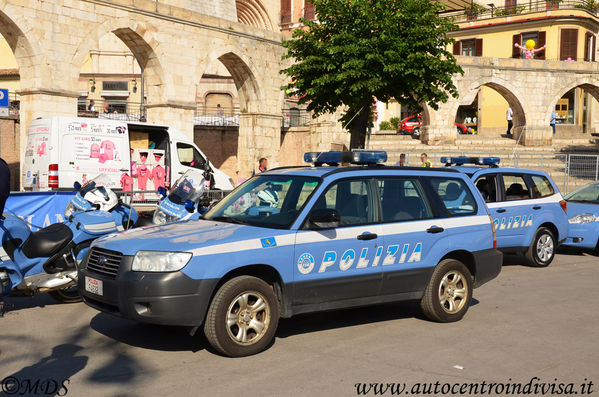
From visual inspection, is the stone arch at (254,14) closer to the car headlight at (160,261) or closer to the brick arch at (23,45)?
the brick arch at (23,45)

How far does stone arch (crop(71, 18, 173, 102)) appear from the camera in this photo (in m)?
22.4

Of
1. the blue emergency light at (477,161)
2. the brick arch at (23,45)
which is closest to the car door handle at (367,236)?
the blue emergency light at (477,161)

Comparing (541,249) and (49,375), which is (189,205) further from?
(541,249)

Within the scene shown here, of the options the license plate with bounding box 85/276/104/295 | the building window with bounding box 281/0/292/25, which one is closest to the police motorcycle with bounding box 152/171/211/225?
the license plate with bounding box 85/276/104/295

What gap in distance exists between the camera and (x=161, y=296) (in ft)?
17.1

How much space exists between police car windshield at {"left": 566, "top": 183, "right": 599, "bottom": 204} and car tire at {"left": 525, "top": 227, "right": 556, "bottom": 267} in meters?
2.51

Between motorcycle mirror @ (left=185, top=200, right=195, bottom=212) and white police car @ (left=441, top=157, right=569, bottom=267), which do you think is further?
white police car @ (left=441, top=157, right=569, bottom=267)

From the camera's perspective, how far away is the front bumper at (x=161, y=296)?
522cm

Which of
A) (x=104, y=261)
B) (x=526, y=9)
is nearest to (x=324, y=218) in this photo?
(x=104, y=261)

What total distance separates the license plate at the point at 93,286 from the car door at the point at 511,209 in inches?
280

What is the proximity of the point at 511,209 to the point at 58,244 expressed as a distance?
7.38 metres

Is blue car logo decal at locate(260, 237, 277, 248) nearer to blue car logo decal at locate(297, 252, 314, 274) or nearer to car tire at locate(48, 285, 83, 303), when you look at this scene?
blue car logo decal at locate(297, 252, 314, 274)

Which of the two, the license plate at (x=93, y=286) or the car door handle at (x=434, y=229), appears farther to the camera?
the car door handle at (x=434, y=229)

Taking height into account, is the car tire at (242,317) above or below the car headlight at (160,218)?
below
